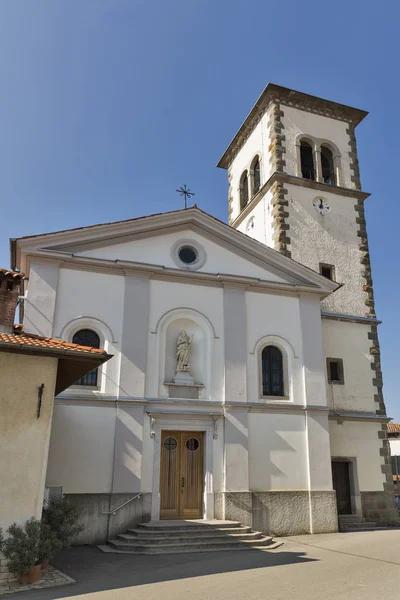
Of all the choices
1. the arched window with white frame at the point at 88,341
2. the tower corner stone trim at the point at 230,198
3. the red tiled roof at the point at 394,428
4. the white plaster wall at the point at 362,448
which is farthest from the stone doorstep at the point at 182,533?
the red tiled roof at the point at 394,428

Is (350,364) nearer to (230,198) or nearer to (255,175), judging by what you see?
(255,175)

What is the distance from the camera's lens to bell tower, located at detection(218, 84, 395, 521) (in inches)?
705

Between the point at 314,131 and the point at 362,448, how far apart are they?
530 inches

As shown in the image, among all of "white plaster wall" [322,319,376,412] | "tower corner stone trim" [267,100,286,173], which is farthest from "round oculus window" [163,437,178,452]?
"tower corner stone trim" [267,100,286,173]

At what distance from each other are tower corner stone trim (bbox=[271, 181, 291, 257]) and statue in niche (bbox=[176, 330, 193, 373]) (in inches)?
237

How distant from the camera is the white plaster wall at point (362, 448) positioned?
17.4m

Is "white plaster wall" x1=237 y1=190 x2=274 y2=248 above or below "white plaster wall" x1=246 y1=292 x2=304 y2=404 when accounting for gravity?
above

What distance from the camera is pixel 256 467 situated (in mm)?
15227

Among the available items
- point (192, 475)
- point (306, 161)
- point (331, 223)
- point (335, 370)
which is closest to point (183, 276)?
point (192, 475)

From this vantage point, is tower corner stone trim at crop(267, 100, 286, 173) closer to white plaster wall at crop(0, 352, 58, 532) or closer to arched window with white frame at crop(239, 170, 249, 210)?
arched window with white frame at crop(239, 170, 249, 210)

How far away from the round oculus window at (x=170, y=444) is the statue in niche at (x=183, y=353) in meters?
1.97

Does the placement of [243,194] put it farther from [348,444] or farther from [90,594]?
[90,594]

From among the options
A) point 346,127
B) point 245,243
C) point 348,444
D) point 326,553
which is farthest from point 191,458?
point 346,127

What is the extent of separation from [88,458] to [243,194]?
15320 millimetres
